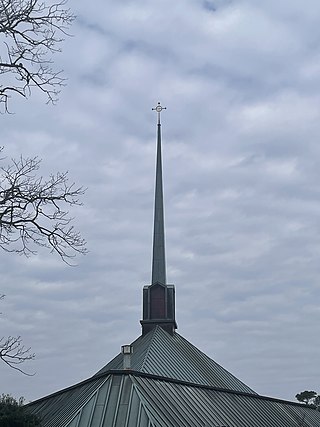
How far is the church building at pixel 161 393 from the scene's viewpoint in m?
26.3

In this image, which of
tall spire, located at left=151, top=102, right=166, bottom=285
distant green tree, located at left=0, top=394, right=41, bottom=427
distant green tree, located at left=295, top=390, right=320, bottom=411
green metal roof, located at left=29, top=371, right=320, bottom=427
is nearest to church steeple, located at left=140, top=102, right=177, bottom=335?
tall spire, located at left=151, top=102, right=166, bottom=285

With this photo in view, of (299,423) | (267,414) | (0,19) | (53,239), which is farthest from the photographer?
(299,423)

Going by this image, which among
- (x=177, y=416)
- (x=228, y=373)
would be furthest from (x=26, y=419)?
(x=228, y=373)

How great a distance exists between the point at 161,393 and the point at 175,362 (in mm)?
12044

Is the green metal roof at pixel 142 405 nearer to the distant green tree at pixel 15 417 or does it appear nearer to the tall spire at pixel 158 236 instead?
the distant green tree at pixel 15 417

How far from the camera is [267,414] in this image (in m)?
36.0

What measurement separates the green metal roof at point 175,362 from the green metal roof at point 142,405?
14.4ft

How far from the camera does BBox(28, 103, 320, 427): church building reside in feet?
86.2

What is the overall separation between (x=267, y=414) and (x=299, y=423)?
131 inches

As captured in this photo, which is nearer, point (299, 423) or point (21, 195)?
point (21, 195)

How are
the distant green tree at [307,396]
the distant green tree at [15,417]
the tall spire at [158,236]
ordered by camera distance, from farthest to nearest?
the distant green tree at [307,396], the tall spire at [158,236], the distant green tree at [15,417]

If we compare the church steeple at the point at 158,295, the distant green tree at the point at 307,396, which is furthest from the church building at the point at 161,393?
the distant green tree at the point at 307,396

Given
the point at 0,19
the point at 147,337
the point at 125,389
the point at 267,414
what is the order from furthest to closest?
1. the point at 147,337
2. the point at 267,414
3. the point at 125,389
4. the point at 0,19

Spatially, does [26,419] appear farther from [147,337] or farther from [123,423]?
[147,337]
